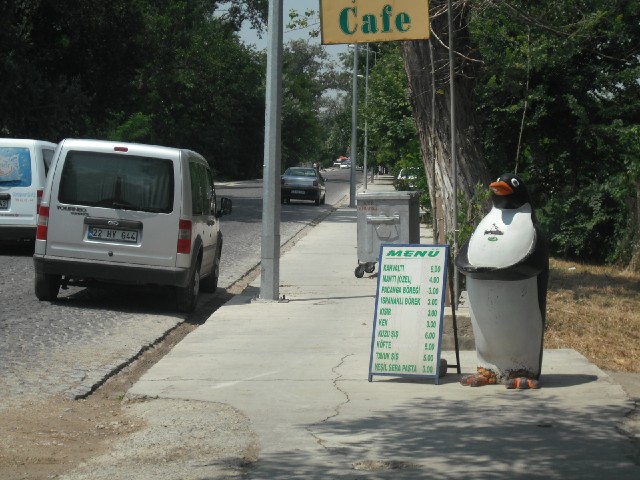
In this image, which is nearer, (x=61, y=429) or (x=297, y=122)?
(x=61, y=429)

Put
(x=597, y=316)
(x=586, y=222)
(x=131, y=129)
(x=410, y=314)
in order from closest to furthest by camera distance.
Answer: (x=410, y=314) < (x=597, y=316) < (x=586, y=222) < (x=131, y=129)

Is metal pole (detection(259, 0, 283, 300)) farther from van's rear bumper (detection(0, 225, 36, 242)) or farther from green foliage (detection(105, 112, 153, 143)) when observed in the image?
green foliage (detection(105, 112, 153, 143))

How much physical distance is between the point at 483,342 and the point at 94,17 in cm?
2857

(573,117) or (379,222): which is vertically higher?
(573,117)

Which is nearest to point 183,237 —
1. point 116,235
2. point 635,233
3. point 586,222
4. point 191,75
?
point 116,235

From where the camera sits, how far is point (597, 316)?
13.0 meters

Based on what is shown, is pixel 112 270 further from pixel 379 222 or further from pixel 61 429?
pixel 61 429

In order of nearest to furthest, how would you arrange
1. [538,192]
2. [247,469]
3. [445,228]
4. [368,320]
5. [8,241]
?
[247,469] → [368,320] → [445,228] → [8,241] → [538,192]

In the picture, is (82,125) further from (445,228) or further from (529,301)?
(529,301)

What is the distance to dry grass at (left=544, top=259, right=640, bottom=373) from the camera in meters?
10.8

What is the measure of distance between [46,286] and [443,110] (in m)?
5.09

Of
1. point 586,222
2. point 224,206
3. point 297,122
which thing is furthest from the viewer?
point 297,122

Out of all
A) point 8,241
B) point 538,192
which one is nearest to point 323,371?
point 8,241

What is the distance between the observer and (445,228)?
545 inches
